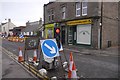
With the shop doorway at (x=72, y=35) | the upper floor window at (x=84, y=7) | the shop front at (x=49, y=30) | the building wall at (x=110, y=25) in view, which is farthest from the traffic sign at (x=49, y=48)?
the shop front at (x=49, y=30)

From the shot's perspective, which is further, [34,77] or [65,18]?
[65,18]

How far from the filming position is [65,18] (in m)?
28.6

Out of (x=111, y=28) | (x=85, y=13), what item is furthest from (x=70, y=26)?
(x=111, y=28)

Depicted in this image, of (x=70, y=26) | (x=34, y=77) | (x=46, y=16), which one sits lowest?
(x=34, y=77)

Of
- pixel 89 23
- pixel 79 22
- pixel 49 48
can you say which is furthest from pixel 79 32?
pixel 49 48

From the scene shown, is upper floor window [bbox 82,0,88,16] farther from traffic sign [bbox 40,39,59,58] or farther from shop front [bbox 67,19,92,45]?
traffic sign [bbox 40,39,59,58]

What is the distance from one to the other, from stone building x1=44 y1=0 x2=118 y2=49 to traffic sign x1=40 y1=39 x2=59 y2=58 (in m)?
13.8

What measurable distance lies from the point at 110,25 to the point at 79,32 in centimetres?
413

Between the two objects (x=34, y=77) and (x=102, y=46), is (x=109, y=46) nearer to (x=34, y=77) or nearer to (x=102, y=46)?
(x=102, y=46)

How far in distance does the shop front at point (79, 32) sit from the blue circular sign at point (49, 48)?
1440 centimetres

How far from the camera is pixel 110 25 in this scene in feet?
75.3

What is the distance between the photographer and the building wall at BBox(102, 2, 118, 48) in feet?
72.5

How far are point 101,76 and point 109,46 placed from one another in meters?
15.3

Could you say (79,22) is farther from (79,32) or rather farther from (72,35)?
(72,35)
